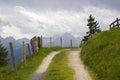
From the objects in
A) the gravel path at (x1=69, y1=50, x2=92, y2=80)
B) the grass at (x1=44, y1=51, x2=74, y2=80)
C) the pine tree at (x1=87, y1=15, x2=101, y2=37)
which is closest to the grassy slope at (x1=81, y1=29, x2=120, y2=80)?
the gravel path at (x1=69, y1=50, x2=92, y2=80)

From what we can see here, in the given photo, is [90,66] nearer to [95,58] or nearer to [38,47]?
[95,58]

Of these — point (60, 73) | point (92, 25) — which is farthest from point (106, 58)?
point (92, 25)

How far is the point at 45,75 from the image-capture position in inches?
1337

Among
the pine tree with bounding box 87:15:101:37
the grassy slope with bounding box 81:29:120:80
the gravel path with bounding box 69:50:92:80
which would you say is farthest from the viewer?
the pine tree with bounding box 87:15:101:37

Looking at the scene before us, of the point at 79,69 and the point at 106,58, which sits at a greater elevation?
the point at 106,58

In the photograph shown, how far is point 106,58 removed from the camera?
34.8 meters

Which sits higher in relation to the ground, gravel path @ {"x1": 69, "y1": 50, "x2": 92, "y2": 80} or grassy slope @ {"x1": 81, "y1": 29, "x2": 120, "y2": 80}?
grassy slope @ {"x1": 81, "y1": 29, "x2": 120, "y2": 80}

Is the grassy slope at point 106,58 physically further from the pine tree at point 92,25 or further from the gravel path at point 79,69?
the pine tree at point 92,25

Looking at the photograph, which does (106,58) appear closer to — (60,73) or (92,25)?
(60,73)

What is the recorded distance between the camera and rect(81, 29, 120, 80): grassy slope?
29.9m

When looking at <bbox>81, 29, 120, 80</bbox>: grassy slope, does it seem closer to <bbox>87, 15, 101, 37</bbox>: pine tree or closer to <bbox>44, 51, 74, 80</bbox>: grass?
Result: <bbox>44, 51, 74, 80</bbox>: grass

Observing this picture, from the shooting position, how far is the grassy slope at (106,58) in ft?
98.0

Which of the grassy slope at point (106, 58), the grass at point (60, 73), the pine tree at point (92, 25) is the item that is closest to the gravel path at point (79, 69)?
the grass at point (60, 73)

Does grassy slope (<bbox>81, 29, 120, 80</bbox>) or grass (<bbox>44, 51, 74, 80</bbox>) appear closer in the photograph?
grassy slope (<bbox>81, 29, 120, 80</bbox>)
